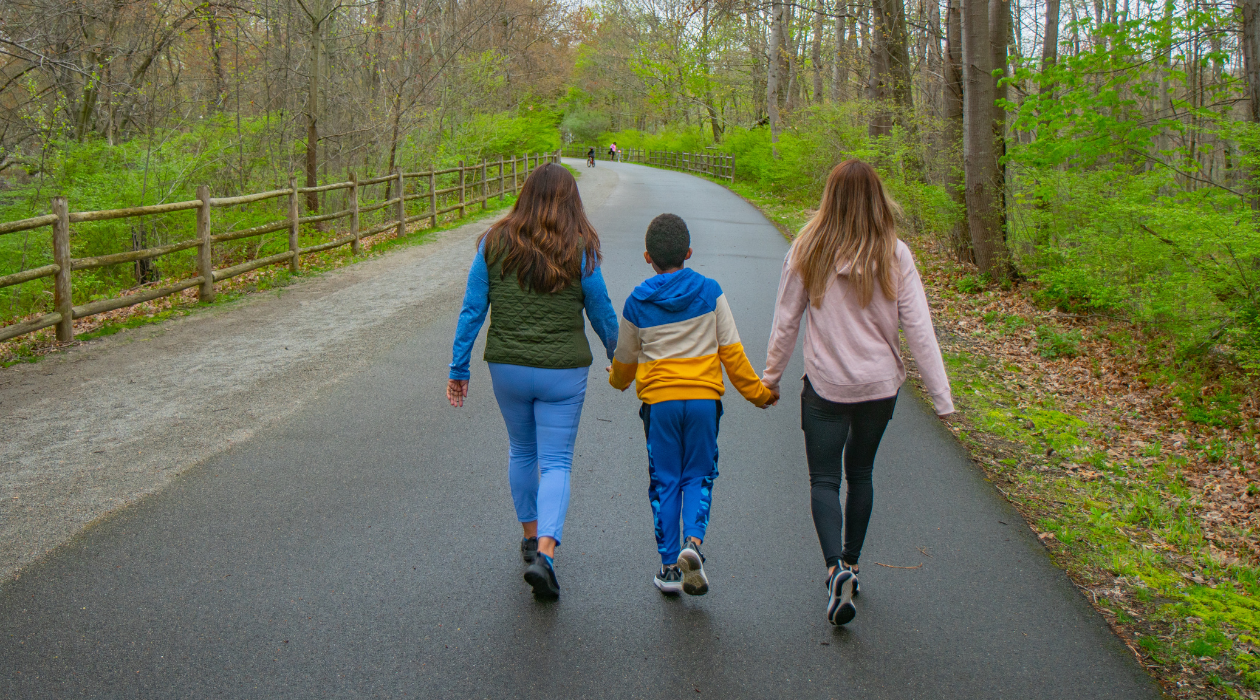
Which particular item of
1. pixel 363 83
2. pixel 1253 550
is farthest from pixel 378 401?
pixel 363 83

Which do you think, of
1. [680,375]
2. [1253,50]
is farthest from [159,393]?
[1253,50]

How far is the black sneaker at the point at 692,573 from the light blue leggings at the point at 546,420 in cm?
51

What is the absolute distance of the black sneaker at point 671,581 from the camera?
11.8 feet

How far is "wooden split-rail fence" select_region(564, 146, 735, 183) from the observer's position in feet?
134

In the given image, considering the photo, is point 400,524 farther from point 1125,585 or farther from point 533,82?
point 533,82

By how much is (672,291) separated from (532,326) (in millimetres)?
566

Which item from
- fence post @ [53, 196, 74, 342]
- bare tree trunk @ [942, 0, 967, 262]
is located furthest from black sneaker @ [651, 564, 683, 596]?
bare tree trunk @ [942, 0, 967, 262]

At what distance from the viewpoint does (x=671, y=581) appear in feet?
11.8

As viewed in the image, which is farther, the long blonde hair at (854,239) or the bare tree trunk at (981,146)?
the bare tree trunk at (981,146)

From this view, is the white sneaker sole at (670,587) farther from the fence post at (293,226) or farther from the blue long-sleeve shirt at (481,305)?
the fence post at (293,226)

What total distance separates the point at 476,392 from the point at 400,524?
8.41ft

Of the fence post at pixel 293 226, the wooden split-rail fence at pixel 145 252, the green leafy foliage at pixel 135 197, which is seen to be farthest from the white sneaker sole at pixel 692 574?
the fence post at pixel 293 226

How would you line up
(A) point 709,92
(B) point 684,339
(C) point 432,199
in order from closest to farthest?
(B) point 684,339, (C) point 432,199, (A) point 709,92

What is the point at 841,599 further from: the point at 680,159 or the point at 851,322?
the point at 680,159
